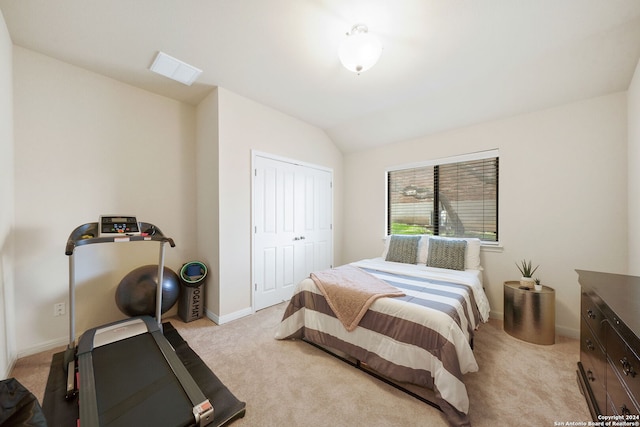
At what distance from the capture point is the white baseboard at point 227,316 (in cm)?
266

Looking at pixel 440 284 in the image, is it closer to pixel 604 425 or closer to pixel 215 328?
pixel 604 425

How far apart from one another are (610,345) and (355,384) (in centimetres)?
145

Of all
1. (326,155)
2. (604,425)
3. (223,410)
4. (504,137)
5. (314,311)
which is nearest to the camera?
(604,425)

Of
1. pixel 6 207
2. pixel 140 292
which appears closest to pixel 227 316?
pixel 140 292

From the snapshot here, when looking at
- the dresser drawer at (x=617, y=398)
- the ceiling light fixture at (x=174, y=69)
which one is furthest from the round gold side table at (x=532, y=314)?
the ceiling light fixture at (x=174, y=69)

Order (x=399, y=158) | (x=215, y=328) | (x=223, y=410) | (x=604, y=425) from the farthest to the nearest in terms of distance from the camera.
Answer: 1. (x=399, y=158)
2. (x=215, y=328)
3. (x=223, y=410)
4. (x=604, y=425)

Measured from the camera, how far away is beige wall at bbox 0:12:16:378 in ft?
5.66

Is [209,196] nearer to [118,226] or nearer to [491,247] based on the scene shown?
[118,226]

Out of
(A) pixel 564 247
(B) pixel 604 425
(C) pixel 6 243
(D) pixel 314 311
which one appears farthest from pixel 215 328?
(A) pixel 564 247

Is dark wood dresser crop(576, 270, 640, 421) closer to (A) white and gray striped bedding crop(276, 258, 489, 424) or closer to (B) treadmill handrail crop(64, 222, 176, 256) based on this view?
(A) white and gray striped bedding crop(276, 258, 489, 424)

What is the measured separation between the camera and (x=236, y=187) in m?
2.83

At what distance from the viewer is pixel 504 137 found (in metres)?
2.82

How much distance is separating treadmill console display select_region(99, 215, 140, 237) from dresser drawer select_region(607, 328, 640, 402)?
3.06 meters

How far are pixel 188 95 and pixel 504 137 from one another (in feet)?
12.7
